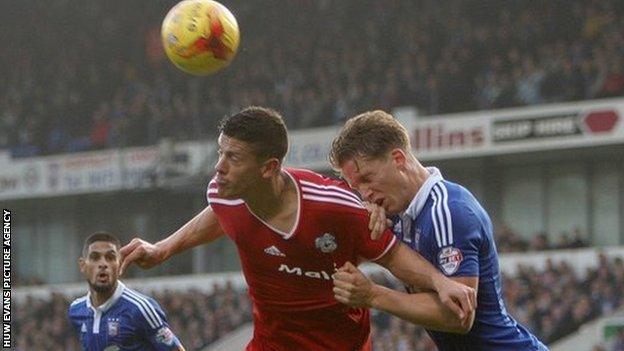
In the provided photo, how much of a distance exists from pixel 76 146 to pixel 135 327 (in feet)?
74.1

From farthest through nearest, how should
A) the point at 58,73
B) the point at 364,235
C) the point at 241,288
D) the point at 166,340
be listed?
1. the point at 58,73
2. the point at 241,288
3. the point at 166,340
4. the point at 364,235

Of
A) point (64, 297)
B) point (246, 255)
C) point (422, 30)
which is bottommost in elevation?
point (64, 297)

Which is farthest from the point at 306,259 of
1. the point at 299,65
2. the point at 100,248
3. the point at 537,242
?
the point at 299,65

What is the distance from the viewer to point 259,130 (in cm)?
632

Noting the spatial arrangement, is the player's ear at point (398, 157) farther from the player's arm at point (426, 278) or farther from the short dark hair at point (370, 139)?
the player's arm at point (426, 278)

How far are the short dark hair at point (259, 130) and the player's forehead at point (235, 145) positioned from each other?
1 centimetres

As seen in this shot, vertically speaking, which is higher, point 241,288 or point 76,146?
point 76,146

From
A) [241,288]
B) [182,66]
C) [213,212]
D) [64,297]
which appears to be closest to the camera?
[213,212]

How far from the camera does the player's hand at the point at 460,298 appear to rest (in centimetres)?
556

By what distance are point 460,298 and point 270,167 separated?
124cm

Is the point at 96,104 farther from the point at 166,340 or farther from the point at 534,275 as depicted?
the point at 166,340

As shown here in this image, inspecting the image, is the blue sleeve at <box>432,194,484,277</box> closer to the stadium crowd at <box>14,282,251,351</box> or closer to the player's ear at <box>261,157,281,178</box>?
the player's ear at <box>261,157,281,178</box>

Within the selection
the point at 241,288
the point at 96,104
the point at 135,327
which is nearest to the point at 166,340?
the point at 135,327

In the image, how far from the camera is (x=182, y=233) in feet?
23.1
